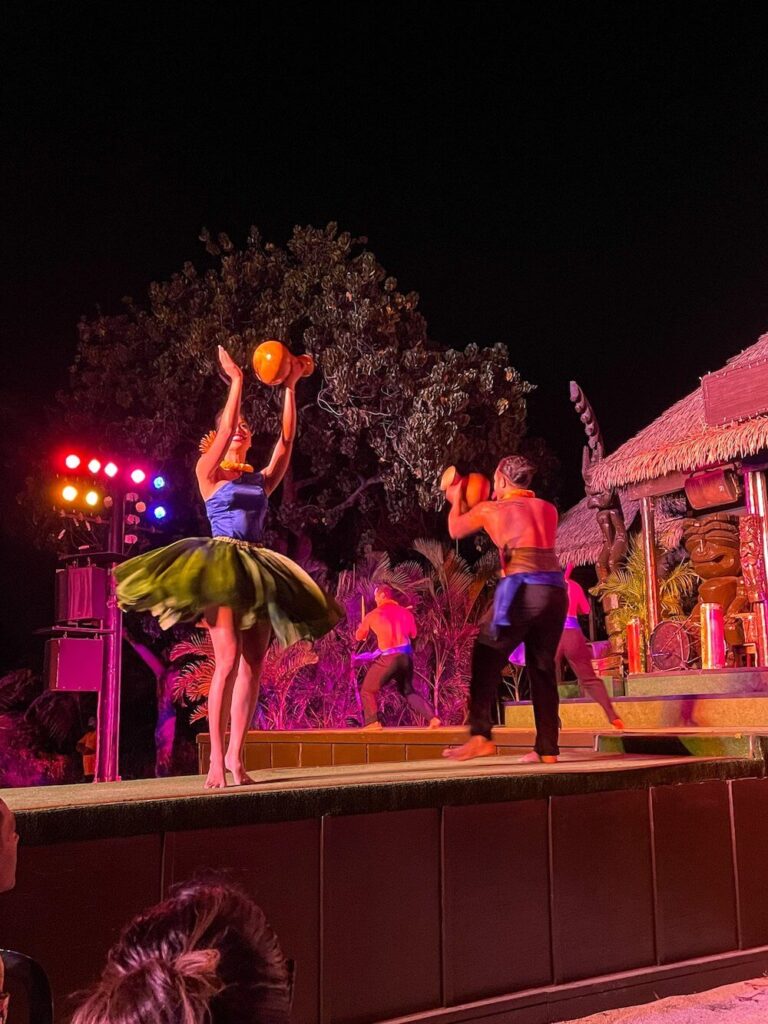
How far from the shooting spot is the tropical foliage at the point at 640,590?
1532cm

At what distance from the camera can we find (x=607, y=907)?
4391mm

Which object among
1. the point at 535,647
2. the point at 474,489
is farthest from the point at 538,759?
the point at 474,489

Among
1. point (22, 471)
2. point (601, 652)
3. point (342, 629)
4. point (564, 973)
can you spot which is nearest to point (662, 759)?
point (564, 973)

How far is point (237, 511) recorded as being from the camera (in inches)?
181

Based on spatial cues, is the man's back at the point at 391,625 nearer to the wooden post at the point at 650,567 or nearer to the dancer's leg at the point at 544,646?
the wooden post at the point at 650,567

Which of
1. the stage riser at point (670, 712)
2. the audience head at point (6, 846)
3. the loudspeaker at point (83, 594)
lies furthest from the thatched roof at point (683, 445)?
the audience head at point (6, 846)

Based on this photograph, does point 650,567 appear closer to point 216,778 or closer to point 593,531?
point 593,531

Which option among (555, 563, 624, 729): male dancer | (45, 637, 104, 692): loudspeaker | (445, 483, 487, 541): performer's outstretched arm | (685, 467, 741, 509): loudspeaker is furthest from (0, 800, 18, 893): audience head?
(685, 467, 741, 509): loudspeaker

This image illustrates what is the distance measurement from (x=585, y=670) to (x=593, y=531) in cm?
1118

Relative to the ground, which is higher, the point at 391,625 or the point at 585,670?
the point at 391,625

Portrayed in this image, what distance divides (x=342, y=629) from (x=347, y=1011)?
1513 cm

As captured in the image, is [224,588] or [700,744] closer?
[224,588]

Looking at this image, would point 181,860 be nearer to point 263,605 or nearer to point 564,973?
point 263,605

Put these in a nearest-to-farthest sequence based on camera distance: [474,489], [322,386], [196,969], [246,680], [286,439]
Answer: [196,969] → [246,680] → [286,439] → [474,489] → [322,386]
